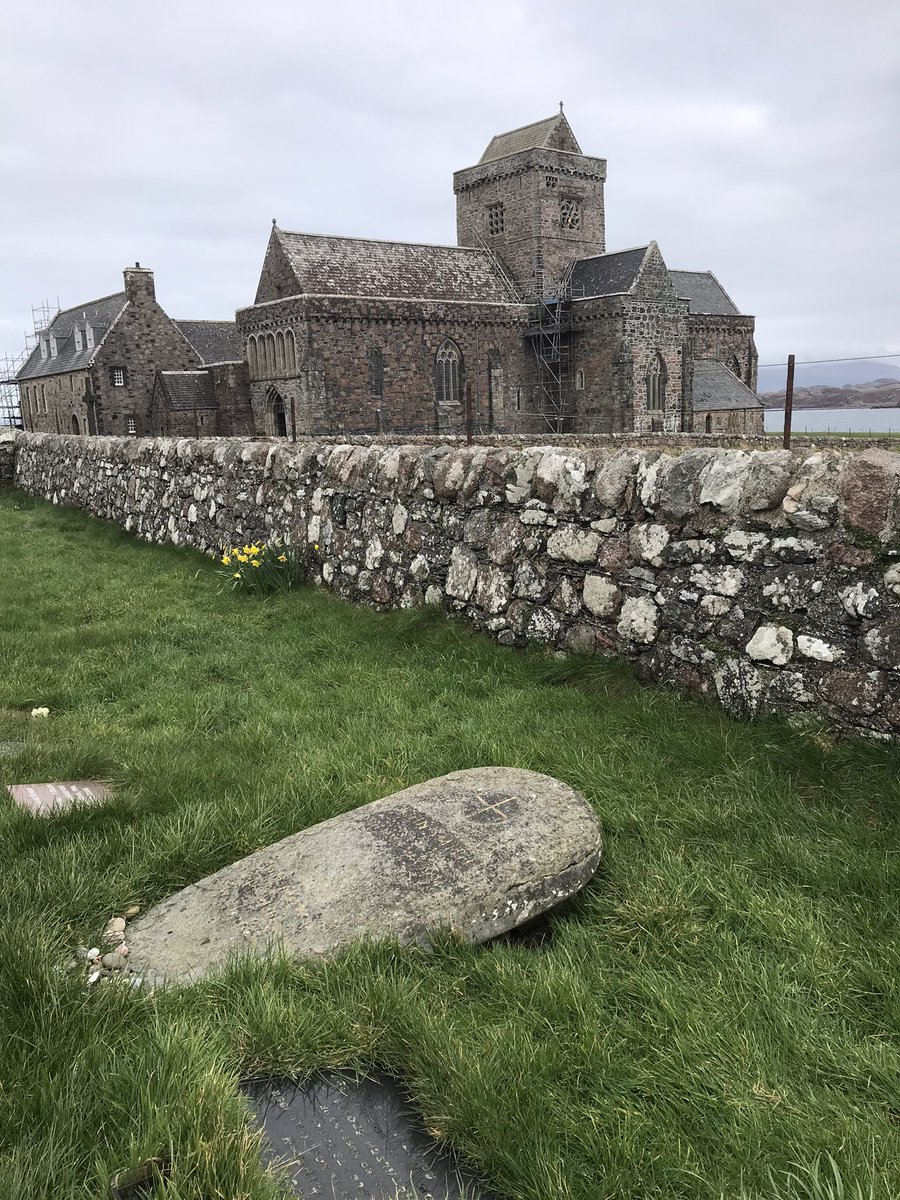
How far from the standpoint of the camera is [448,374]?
41.8 metres

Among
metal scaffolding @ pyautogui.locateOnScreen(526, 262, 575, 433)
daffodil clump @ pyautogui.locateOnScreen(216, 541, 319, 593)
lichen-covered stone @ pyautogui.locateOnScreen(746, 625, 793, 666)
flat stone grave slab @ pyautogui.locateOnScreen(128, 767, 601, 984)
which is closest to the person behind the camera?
flat stone grave slab @ pyautogui.locateOnScreen(128, 767, 601, 984)

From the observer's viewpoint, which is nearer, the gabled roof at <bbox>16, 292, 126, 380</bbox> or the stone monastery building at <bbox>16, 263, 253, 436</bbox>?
the stone monastery building at <bbox>16, 263, 253, 436</bbox>

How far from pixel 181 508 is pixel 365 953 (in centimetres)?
970

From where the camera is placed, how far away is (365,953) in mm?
2885

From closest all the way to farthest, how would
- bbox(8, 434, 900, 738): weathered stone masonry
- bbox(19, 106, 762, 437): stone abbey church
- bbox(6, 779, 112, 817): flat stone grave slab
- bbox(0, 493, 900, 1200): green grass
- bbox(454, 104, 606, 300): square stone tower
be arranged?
1. bbox(0, 493, 900, 1200): green grass
2. bbox(6, 779, 112, 817): flat stone grave slab
3. bbox(8, 434, 900, 738): weathered stone masonry
4. bbox(19, 106, 762, 437): stone abbey church
5. bbox(454, 104, 606, 300): square stone tower

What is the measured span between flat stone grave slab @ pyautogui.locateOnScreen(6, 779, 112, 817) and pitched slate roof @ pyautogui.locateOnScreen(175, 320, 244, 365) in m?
50.0

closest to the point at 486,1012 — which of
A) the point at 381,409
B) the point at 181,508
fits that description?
the point at 181,508

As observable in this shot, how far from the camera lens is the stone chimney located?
4662cm

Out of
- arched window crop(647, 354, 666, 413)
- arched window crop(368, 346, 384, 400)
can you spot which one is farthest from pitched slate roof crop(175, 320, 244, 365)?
arched window crop(647, 354, 666, 413)

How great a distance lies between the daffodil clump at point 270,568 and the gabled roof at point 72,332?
42609mm

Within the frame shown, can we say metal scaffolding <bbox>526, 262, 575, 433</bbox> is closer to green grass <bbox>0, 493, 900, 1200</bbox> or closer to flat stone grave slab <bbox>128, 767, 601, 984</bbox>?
green grass <bbox>0, 493, 900, 1200</bbox>

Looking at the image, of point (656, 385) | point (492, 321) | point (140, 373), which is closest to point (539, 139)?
point (492, 321)

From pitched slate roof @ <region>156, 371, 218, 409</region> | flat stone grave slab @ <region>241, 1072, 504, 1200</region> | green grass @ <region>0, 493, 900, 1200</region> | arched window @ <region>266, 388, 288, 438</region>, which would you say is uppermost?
pitched slate roof @ <region>156, 371, 218, 409</region>

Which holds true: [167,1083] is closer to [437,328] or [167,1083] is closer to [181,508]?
[181,508]
